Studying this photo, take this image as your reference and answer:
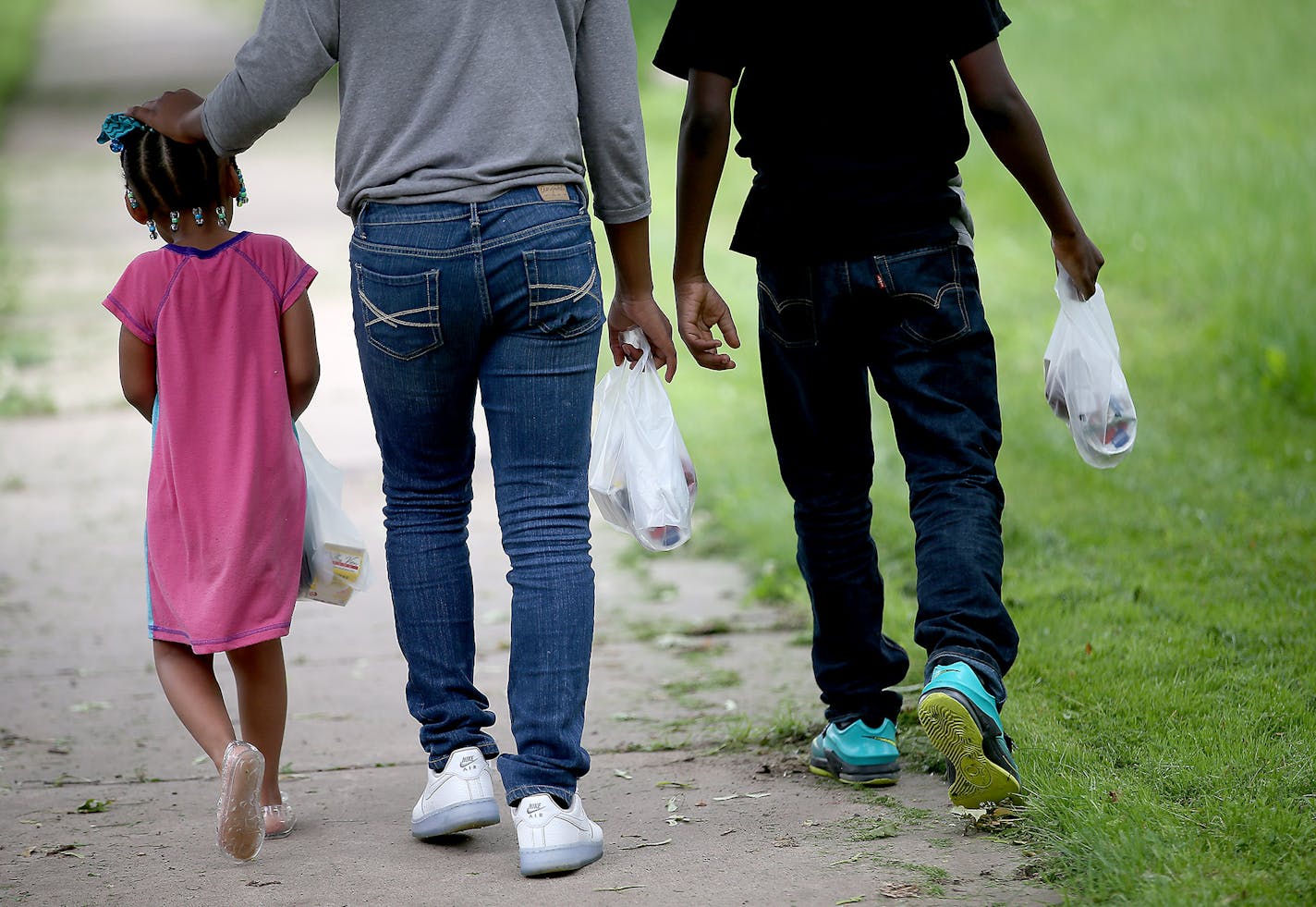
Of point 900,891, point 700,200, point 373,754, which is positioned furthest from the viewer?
point 373,754

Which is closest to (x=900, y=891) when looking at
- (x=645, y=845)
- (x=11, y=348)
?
(x=645, y=845)

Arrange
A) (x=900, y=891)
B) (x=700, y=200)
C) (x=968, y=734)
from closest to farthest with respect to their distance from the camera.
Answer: (x=900, y=891) < (x=968, y=734) < (x=700, y=200)

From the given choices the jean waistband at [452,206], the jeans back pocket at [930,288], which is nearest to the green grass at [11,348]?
the jean waistband at [452,206]

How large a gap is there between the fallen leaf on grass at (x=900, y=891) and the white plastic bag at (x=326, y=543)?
1.30 m

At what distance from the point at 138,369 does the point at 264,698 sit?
736mm

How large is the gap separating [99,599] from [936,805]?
353cm

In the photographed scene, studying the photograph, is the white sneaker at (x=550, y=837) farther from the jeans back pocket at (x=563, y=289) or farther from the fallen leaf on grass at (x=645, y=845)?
the jeans back pocket at (x=563, y=289)

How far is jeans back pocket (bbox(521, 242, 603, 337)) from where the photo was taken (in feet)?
9.27

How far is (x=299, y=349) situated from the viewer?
3.19m

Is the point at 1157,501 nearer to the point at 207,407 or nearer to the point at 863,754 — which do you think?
the point at 863,754

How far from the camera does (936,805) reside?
3123mm

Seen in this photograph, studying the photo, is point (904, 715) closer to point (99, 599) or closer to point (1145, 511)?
point (1145, 511)

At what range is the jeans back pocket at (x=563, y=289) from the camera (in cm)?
283

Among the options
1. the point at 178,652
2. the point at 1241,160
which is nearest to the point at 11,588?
the point at 178,652
